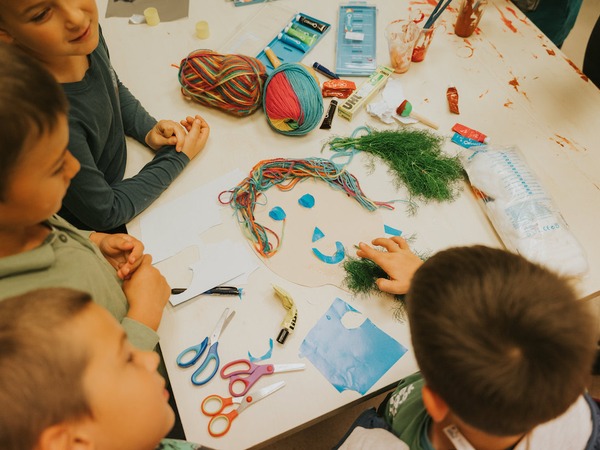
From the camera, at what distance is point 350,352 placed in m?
0.84

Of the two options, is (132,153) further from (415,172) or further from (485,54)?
(485,54)

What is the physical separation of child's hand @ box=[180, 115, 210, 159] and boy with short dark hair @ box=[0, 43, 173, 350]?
1.16 ft

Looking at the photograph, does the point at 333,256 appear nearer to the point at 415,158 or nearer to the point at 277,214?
the point at 277,214

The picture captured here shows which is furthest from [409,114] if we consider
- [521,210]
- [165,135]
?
[165,135]

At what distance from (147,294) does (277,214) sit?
346mm

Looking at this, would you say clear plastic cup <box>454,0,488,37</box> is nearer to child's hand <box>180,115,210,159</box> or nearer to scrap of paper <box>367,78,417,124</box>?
scrap of paper <box>367,78,417,124</box>

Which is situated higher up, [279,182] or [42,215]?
[42,215]

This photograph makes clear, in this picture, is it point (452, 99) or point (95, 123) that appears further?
point (452, 99)

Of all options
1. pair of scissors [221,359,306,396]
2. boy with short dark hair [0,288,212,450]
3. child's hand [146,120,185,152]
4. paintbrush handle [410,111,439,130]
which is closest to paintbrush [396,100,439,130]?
paintbrush handle [410,111,439,130]

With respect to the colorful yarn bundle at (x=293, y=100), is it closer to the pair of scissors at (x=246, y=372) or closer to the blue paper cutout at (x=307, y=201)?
the blue paper cutout at (x=307, y=201)

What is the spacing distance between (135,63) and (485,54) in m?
1.08

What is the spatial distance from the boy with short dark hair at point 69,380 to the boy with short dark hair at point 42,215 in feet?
0.64

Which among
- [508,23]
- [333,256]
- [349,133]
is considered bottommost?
[333,256]

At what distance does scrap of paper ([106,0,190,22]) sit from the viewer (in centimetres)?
143
